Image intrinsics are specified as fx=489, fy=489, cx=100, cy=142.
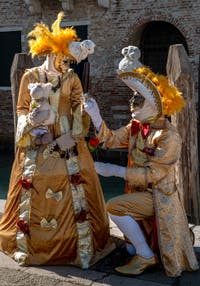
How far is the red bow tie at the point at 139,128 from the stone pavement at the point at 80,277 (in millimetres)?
1048

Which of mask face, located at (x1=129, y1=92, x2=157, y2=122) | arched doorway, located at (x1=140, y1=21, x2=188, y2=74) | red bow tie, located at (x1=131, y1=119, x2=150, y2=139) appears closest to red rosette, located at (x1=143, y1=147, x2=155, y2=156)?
red bow tie, located at (x1=131, y1=119, x2=150, y2=139)

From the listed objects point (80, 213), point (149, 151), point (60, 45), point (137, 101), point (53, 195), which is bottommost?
point (80, 213)

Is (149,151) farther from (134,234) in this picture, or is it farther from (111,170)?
(134,234)

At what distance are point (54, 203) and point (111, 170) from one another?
559 millimetres

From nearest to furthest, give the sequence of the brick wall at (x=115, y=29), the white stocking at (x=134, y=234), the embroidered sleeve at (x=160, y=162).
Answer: the embroidered sleeve at (x=160, y=162) → the white stocking at (x=134, y=234) → the brick wall at (x=115, y=29)

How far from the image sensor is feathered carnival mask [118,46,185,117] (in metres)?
3.53

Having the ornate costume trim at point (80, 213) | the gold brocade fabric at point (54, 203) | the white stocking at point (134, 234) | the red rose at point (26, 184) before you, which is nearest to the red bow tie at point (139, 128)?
the gold brocade fabric at point (54, 203)

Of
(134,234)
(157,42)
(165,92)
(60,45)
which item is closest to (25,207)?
(134,234)

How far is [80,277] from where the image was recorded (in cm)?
362

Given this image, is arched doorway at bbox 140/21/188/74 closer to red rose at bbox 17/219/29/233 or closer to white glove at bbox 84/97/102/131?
white glove at bbox 84/97/102/131

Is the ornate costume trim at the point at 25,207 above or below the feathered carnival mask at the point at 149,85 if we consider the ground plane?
below

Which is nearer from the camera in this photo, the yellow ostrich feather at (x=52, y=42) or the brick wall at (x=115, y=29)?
the yellow ostrich feather at (x=52, y=42)

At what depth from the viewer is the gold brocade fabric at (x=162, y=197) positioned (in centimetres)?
352

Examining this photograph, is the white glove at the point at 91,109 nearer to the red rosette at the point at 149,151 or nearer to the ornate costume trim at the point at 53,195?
the red rosette at the point at 149,151
